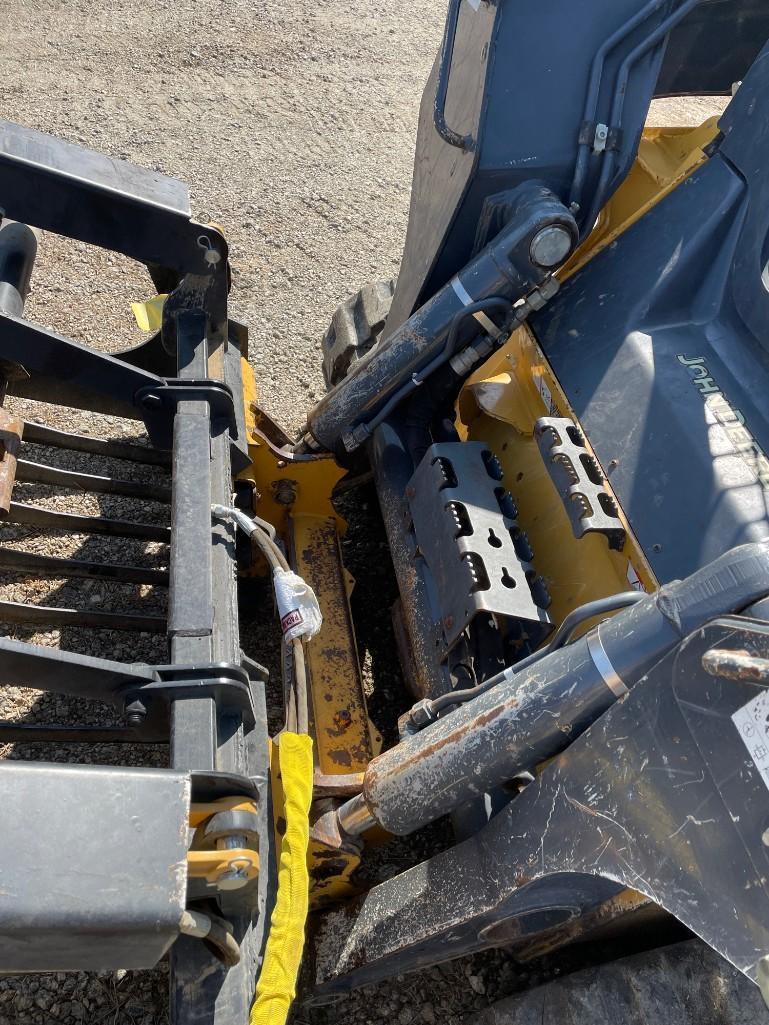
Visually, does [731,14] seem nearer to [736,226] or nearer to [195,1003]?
[736,226]

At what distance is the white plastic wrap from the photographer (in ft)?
6.94

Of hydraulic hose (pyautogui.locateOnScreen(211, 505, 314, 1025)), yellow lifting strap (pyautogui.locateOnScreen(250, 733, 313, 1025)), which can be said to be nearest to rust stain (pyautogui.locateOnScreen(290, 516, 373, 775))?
hydraulic hose (pyautogui.locateOnScreen(211, 505, 314, 1025))

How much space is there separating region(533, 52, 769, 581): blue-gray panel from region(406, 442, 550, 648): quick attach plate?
309 mm

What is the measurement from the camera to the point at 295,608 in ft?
6.98

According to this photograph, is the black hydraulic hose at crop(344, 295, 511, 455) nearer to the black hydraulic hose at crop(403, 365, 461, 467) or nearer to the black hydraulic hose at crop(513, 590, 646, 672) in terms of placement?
the black hydraulic hose at crop(403, 365, 461, 467)

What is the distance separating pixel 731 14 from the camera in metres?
2.76

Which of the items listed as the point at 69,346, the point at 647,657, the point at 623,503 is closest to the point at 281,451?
the point at 69,346

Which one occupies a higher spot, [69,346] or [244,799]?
[69,346]

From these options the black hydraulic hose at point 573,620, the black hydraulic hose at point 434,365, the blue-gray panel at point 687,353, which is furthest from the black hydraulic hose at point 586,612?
the black hydraulic hose at point 434,365

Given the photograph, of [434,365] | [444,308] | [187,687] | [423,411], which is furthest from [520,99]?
[187,687]

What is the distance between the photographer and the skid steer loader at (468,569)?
4.47 feet

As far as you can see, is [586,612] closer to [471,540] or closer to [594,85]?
[471,540]

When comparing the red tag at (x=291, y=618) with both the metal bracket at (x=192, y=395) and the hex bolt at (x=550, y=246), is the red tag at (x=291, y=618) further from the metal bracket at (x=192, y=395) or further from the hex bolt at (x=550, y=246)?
the hex bolt at (x=550, y=246)

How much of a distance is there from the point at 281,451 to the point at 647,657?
1.52 metres
